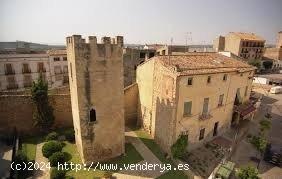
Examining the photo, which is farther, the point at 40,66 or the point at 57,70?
the point at 57,70

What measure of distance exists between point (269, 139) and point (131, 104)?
19116mm

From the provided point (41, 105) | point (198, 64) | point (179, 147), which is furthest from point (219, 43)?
point (41, 105)

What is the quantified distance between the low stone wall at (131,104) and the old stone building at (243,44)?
54.0 m

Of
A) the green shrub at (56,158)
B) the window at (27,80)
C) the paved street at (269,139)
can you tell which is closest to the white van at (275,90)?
the paved street at (269,139)

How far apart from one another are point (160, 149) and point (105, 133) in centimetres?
695

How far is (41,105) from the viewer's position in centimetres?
2336

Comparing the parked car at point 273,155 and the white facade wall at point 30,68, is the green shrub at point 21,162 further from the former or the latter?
the parked car at point 273,155

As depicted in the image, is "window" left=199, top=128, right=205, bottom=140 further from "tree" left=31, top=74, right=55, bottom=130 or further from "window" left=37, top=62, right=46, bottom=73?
"window" left=37, top=62, right=46, bottom=73

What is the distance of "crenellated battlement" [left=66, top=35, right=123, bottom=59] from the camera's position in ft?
54.2

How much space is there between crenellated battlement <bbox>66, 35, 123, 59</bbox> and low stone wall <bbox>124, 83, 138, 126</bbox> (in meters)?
9.48

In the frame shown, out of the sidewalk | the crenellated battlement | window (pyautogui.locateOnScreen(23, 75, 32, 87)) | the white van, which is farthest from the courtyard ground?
the white van

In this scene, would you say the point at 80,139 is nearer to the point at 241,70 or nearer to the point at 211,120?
the point at 211,120

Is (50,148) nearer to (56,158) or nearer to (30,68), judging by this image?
(56,158)

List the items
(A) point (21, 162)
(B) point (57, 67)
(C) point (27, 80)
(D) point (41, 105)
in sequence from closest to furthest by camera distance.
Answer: (A) point (21, 162) < (D) point (41, 105) < (C) point (27, 80) < (B) point (57, 67)
